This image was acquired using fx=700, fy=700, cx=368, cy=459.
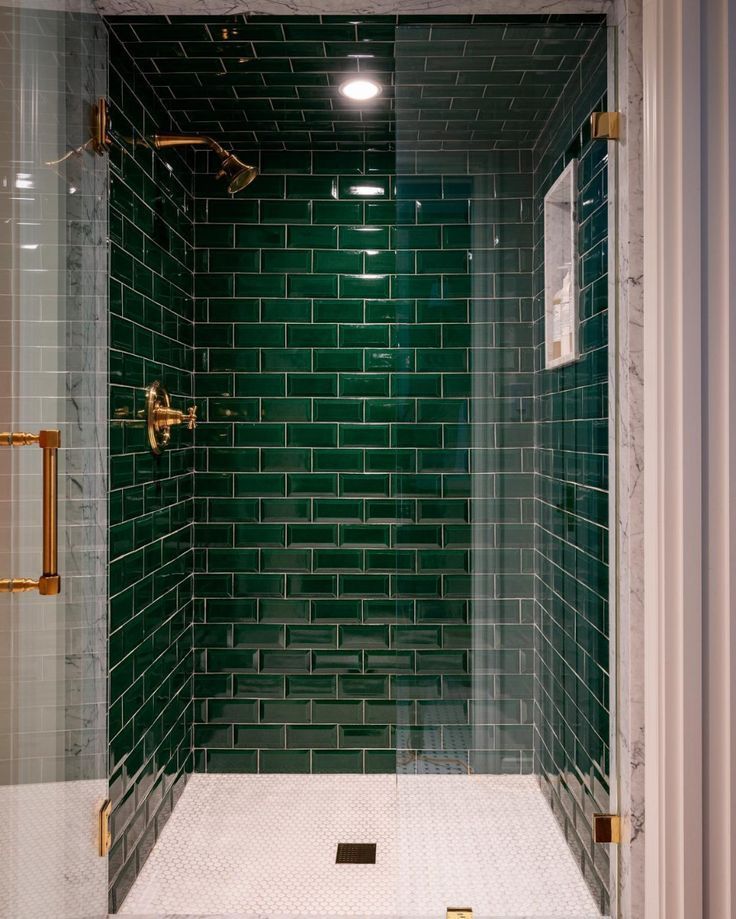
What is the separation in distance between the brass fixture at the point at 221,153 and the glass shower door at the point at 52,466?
47cm

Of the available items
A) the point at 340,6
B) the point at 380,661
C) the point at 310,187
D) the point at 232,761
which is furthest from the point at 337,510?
the point at 340,6

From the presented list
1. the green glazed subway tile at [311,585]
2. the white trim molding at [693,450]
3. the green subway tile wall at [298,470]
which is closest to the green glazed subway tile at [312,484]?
the green subway tile wall at [298,470]

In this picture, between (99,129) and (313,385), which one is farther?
(313,385)

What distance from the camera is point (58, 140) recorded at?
5.05 feet

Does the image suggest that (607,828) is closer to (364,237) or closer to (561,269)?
(561,269)

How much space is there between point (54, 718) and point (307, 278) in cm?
184

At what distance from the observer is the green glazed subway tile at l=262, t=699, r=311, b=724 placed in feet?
9.08

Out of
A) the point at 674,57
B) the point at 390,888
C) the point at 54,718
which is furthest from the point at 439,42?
the point at 390,888

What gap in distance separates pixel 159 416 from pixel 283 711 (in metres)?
1.29

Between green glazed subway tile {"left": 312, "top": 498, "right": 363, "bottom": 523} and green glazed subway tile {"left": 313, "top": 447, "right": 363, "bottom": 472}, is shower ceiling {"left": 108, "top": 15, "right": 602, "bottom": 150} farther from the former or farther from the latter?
green glazed subway tile {"left": 312, "top": 498, "right": 363, "bottom": 523}

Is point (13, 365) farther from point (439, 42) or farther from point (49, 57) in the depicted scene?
point (439, 42)

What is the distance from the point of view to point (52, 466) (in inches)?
56.1

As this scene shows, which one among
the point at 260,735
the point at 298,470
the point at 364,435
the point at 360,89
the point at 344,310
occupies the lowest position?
the point at 260,735

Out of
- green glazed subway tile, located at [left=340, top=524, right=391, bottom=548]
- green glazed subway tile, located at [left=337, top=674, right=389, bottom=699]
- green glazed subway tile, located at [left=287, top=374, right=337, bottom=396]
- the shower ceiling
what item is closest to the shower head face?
the shower ceiling
